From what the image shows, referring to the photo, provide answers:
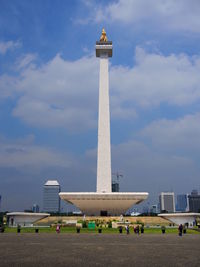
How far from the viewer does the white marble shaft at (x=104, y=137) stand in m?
33.1

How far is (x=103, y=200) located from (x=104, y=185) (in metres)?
2.31

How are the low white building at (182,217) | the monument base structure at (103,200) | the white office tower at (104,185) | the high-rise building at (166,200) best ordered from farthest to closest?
the high-rise building at (166,200) < the low white building at (182,217) < the white office tower at (104,185) < the monument base structure at (103,200)

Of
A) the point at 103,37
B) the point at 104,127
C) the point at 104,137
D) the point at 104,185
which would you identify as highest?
the point at 103,37

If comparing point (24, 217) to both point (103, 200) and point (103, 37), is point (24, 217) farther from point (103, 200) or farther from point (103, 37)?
point (103, 37)

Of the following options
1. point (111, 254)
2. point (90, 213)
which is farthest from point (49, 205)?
point (111, 254)

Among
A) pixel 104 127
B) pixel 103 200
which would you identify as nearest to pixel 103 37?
pixel 104 127

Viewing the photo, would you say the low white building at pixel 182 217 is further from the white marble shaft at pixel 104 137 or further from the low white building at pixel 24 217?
the low white building at pixel 24 217

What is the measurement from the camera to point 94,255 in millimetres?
8508

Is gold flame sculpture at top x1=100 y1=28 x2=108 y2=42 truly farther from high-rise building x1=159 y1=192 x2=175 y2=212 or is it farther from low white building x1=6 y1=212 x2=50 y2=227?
high-rise building x1=159 y1=192 x2=175 y2=212

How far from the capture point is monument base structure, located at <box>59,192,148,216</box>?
30.6 m

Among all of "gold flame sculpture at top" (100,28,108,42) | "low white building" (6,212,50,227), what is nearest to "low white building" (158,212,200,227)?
"low white building" (6,212,50,227)

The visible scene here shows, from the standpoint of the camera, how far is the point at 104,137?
112 ft

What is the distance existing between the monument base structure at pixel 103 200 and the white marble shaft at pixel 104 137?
1708mm

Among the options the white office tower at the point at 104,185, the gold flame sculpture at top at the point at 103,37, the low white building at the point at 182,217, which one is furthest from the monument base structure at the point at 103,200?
the gold flame sculpture at top at the point at 103,37
